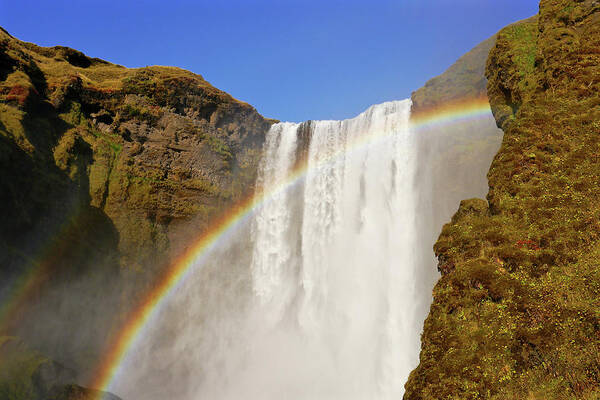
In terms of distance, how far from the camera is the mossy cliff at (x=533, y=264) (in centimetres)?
642

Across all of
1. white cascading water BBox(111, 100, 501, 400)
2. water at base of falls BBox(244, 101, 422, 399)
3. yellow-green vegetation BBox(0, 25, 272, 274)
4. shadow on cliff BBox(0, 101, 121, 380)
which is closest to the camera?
shadow on cliff BBox(0, 101, 121, 380)

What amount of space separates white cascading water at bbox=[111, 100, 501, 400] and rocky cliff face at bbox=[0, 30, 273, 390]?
13.5 feet

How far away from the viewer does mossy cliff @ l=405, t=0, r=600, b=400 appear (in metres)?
6.42

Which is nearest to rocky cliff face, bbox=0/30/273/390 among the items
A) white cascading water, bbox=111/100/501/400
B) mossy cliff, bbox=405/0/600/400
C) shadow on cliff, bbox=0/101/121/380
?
shadow on cliff, bbox=0/101/121/380

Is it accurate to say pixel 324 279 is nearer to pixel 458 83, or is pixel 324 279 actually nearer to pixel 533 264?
Result: pixel 458 83

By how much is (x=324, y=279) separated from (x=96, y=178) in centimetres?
2021

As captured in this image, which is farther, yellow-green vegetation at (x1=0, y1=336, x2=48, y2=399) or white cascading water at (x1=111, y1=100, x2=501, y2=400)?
white cascading water at (x1=111, y1=100, x2=501, y2=400)

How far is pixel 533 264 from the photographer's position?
804 cm

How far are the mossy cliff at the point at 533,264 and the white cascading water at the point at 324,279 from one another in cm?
1459

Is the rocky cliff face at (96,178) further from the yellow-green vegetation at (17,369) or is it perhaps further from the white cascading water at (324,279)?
the yellow-green vegetation at (17,369)

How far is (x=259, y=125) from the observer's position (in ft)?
123

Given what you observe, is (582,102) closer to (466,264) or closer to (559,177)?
(559,177)

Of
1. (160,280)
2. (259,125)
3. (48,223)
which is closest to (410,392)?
(48,223)

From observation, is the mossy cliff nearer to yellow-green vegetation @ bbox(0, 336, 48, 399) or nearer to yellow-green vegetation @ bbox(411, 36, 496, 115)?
yellow-green vegetation @ bbox(0, 336, 48, 399)
